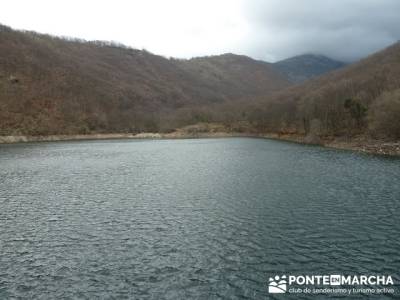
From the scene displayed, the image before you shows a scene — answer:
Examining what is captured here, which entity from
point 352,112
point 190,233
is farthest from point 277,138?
point 190,233

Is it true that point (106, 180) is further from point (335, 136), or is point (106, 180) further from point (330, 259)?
point (335, 136)

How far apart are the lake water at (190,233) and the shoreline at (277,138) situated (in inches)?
1228

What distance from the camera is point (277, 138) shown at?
5871 inches

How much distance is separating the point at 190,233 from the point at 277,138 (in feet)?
413

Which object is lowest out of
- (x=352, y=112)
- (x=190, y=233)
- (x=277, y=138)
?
(x=190, y=233)

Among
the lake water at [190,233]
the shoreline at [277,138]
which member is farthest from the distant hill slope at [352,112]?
the lake water at [190,233]

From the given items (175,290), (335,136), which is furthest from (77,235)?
(335,136)

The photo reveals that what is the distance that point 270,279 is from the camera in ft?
65.3

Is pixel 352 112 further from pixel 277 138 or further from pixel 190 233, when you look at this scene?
pixel 190 233

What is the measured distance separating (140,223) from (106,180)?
2341cm

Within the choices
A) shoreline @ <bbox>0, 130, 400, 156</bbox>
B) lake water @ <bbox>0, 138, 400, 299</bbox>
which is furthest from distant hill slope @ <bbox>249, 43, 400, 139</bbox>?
lake water @ <bbox>0, 138, 400, 299</bbox>

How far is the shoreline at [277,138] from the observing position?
8244 centimetres

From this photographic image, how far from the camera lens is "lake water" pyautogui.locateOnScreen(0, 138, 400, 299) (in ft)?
65.7

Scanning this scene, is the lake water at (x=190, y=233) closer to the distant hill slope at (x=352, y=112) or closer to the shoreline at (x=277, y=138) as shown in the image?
the shoreline at (x=277, y=138)
